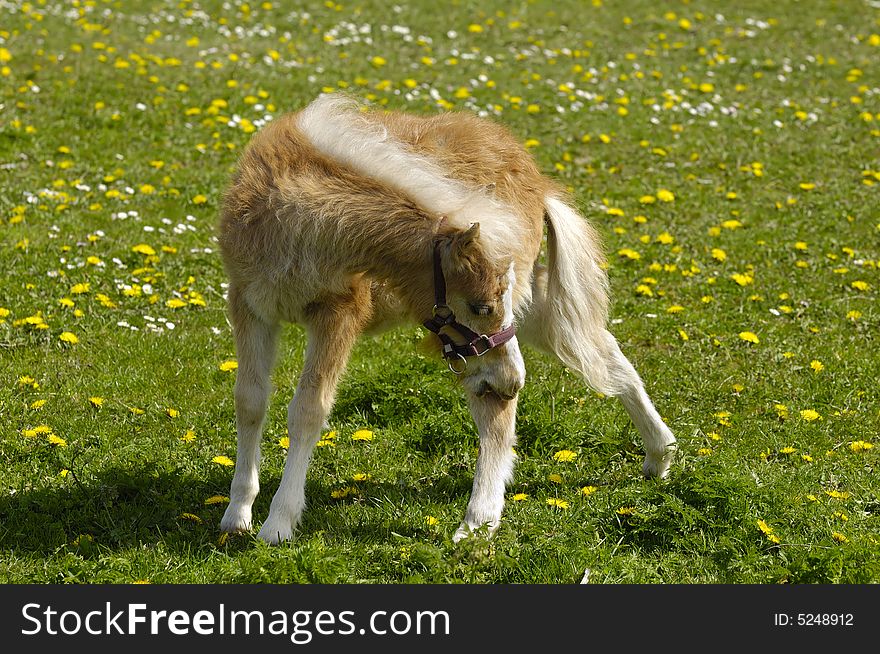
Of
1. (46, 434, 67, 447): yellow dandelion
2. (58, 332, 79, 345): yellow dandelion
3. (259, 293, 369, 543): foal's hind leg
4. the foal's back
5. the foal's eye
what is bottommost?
(58, 332, 79, 345): yellow dandelion

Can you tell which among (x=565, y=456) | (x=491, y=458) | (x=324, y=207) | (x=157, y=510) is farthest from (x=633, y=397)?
(x=157, y=510)

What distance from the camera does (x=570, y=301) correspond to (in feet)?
17.5

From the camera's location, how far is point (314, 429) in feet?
16.0

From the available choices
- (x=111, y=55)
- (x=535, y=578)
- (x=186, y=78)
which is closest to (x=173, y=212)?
(x=186, y=78)

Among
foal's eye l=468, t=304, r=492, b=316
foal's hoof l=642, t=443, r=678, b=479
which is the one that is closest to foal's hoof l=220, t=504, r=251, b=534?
foal's eye l=468, t=304, r=492, b=316

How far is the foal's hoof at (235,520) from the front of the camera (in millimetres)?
4934

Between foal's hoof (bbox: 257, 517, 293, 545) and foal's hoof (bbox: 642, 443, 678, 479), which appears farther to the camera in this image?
foal's hoof (bbox: 642, 443, 678, 479)

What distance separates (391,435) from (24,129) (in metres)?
5.70

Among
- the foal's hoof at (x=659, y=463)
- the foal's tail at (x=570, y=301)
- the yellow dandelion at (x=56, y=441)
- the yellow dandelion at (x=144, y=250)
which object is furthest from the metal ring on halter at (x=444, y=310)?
the yellow dandelion at (x=144, y=250)

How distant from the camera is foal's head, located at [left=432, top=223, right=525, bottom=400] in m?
4.50

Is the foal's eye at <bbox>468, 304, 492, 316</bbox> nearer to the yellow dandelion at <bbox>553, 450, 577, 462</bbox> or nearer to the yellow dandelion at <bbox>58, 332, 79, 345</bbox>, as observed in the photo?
the yellow dandelion at <bbox>553, 450, 577, 462</bbox>

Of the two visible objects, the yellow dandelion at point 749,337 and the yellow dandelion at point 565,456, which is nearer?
the yellow dandelion at point 565,456

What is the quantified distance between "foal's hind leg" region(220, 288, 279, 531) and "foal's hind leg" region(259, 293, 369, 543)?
10.0 inches

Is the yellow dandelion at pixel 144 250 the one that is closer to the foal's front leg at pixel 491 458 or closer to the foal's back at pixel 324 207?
the foal's back at pixel 324 207
